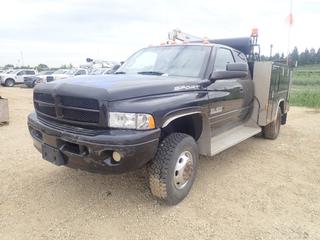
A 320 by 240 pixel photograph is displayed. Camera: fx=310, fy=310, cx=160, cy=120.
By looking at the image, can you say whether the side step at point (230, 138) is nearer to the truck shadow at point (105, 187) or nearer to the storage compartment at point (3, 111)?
the truck shadow at point (105, 187)

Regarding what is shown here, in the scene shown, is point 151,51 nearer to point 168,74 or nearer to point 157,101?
point 168,74

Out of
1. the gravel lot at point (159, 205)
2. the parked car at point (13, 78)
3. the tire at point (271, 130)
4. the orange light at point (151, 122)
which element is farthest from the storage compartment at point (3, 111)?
the parked car at point (13, 78)

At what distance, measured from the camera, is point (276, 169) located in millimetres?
4875

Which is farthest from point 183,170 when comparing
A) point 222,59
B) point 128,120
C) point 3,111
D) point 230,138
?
point 3,111

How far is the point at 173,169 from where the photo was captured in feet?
11.1

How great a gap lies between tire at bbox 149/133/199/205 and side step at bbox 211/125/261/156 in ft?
1.87

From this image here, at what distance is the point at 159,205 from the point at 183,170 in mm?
487

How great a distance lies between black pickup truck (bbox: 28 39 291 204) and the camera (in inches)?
117

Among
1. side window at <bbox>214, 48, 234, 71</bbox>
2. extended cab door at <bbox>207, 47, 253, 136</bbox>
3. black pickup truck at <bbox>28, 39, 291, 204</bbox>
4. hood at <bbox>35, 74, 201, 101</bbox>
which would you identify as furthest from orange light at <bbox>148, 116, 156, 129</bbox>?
side window at <bbox>214, 48, 234, 71</bbox>

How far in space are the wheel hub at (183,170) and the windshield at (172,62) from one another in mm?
1126

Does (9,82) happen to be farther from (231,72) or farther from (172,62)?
(231,72)

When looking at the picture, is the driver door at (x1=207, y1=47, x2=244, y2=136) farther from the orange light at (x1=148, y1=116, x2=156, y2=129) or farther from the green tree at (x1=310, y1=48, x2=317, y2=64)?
the green tree at (x1=310, y1=48, x2=317, y2=64)

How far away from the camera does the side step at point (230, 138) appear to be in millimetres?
4279

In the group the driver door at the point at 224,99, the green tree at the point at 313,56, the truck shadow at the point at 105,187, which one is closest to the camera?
the truck shadow at the point at 105,187
